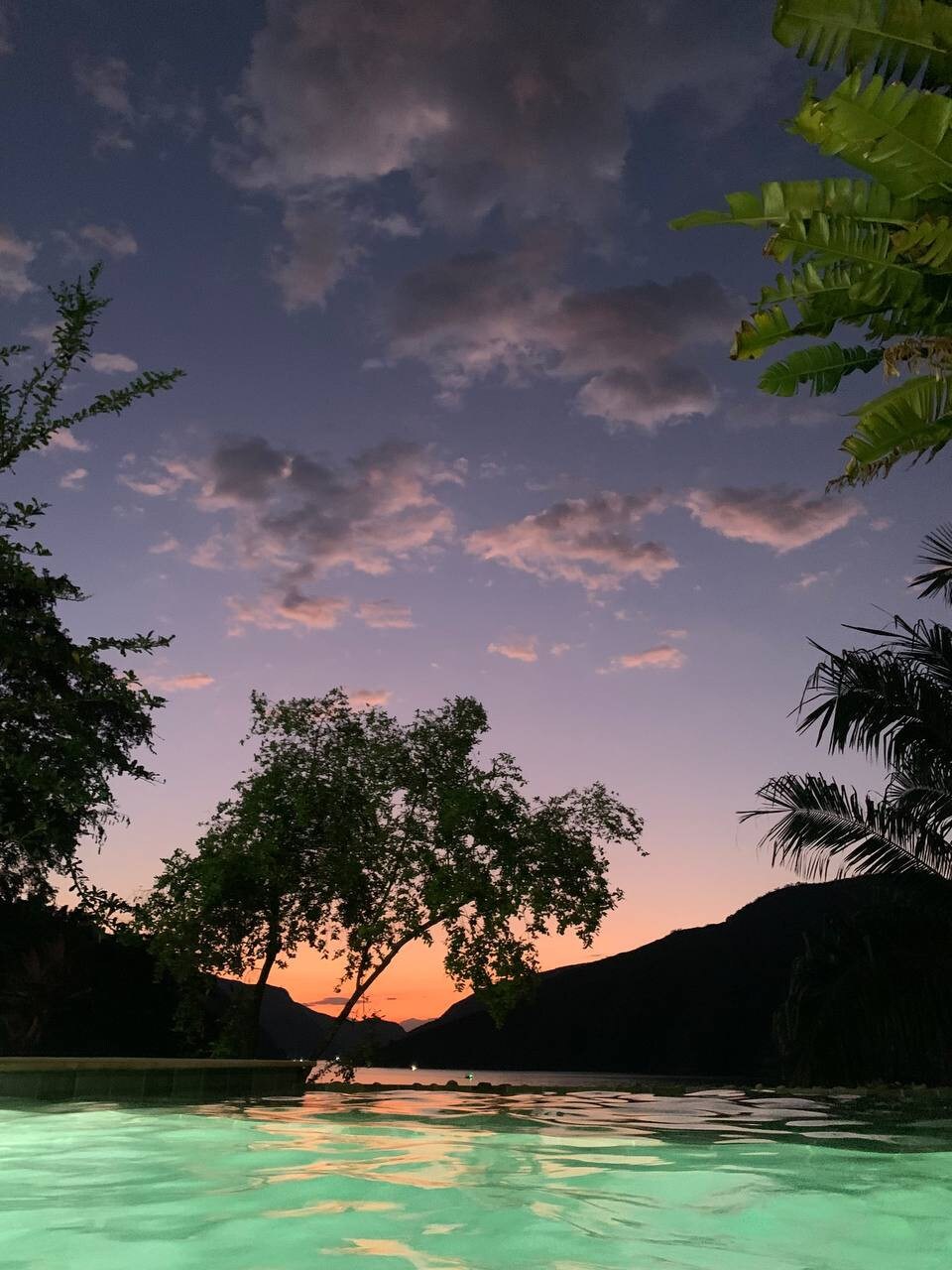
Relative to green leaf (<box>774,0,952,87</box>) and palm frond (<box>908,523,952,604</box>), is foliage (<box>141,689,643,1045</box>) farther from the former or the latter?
green leaf (<box>774,0,952,87</box>)

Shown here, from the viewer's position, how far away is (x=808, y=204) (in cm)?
607

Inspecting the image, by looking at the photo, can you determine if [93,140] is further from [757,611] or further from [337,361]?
[757,611]

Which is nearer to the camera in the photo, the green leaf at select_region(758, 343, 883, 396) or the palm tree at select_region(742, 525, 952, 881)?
the green leaf at select_region(758, 343, 883, 396)

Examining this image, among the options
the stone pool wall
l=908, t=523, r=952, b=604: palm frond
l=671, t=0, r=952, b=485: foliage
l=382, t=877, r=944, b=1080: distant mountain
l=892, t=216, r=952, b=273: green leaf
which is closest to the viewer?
l=671, t=0, r=952, b=485: foliage

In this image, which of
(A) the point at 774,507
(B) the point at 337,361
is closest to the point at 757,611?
(A) the point at 774,507

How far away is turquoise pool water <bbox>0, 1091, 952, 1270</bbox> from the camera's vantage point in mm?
4414

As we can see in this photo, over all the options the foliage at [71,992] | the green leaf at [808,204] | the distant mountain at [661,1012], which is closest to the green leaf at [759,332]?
the green leaf at [808,204]

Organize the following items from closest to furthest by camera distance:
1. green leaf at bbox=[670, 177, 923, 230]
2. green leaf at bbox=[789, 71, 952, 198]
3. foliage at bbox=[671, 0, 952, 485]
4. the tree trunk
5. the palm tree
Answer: green leaf at bbox=[789, 71, 952, 198], foliage at bbox=[671, 0, 952, 485], green leaf at bbox=[670, 177, 923, 230], the palm tree, the tree trunk

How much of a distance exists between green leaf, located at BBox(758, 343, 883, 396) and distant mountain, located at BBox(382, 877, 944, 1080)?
242ft

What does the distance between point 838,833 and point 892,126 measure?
10.4 m

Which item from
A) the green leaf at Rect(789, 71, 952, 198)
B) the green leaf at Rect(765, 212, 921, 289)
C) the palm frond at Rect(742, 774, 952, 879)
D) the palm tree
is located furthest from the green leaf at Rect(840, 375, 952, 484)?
the palm frond at Rect(742, 774, 952, 879)

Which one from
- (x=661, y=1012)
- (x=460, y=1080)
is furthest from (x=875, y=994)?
(x=661, y=1012)

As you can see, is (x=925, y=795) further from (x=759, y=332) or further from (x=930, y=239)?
(x=930, y=239)

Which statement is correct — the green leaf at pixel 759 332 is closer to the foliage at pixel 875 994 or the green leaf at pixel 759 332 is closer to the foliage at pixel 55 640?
the foliage at pixel 55 640
